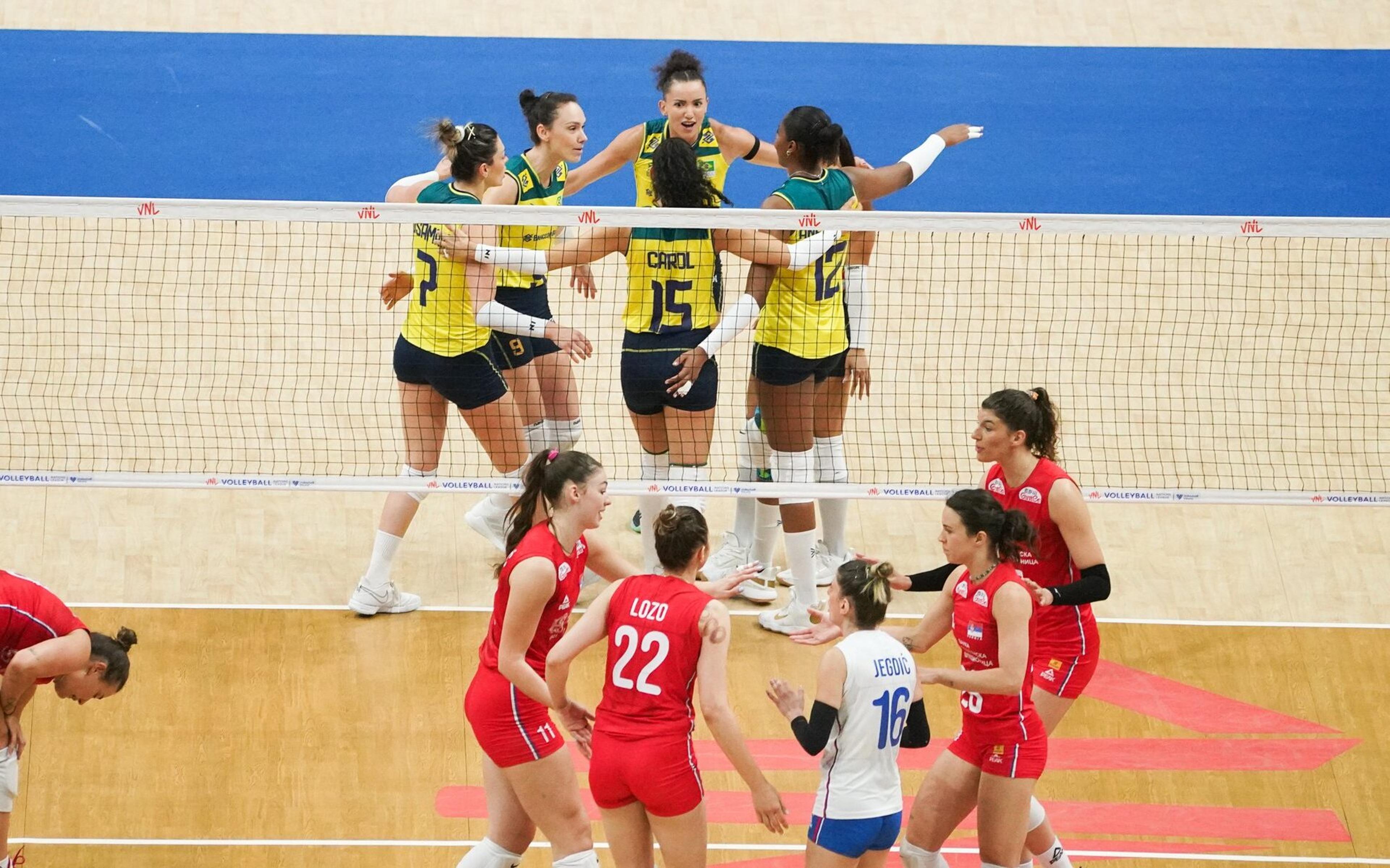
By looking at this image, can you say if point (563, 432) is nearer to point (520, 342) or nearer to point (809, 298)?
point (520, 342)

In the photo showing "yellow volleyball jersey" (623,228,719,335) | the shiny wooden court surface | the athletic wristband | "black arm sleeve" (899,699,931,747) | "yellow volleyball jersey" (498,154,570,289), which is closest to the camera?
"black arm sleeve" (899,699,931,747)

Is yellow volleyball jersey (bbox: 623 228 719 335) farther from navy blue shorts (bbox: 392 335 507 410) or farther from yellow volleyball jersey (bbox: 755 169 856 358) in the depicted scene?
navy blue shorts (bbox: 392 335 507 410)

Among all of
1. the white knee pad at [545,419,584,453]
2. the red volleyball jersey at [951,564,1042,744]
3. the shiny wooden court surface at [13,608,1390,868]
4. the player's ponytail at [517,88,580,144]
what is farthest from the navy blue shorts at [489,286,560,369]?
the red volleyball jersey at [951,564,1042,744]

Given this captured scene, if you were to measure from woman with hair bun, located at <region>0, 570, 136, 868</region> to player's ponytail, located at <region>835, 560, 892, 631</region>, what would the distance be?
2835 millimetres

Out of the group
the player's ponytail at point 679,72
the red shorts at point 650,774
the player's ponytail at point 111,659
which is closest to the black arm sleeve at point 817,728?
the red shorts at point 650,774

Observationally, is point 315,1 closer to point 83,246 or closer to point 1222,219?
point 83,246

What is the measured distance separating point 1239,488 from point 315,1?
10.1m

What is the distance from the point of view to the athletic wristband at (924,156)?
9414 millimetres

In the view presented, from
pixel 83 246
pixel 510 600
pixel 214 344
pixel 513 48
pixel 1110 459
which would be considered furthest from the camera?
pixel 513 48

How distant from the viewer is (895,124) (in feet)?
46.3

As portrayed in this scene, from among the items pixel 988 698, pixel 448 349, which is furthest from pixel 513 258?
pixel 988 698

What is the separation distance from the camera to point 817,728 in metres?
5.46

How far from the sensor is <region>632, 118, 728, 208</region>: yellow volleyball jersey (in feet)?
30.5

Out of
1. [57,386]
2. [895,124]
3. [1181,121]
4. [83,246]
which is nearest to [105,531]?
[57,386]
